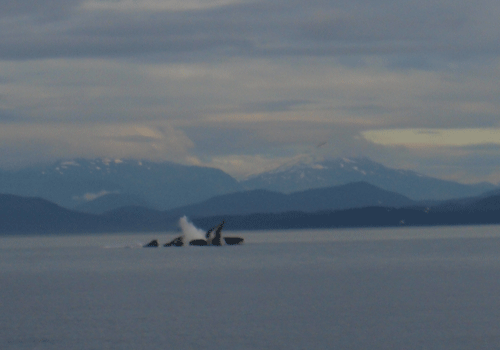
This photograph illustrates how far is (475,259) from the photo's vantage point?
14938cm

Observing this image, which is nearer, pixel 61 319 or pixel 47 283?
pixel 61 319

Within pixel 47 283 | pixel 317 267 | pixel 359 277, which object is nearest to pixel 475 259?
pixel 317 267

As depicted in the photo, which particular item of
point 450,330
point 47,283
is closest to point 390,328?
point 450,330

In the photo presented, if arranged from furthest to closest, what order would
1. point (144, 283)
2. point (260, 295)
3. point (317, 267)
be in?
point (317, 267) < point (144, 283) < point (260, 295)

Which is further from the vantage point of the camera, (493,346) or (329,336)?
(329,336)

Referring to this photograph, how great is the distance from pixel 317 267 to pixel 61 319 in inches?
2661

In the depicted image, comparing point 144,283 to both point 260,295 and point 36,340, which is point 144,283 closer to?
point 260,295

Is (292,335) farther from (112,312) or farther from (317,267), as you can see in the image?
(317,267)

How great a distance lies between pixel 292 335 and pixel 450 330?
1212cm

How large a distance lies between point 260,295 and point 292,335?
91.6 feet

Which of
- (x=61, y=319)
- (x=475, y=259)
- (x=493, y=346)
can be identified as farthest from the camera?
(x=475, y=259)

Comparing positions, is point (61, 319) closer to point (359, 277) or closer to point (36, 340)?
point (36, 340)

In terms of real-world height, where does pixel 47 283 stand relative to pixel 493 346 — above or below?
above

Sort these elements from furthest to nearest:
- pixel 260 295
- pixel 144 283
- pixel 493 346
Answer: pixel 144 283 < pixel 260 295 < pixel 493 346
